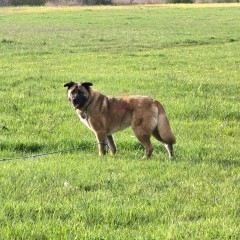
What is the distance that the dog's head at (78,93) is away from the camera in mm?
8438

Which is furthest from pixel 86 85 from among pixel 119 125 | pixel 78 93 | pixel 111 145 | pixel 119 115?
pixel 111 145

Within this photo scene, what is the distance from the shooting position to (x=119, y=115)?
855cm

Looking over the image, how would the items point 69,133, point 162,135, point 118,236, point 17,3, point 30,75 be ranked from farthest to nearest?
point 17,3 < point 30,75 < point 69,133 < point 162,135 < point 118,236

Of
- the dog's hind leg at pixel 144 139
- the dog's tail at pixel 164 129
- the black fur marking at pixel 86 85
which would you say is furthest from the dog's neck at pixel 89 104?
the dog's tail at pixel 164 129

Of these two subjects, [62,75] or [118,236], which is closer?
[118,236]

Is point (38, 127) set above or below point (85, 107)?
below

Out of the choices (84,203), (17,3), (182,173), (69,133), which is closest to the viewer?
(84,203)

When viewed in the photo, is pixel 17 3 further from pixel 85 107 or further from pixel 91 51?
pixel 85 107

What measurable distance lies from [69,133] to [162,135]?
6.97 feet

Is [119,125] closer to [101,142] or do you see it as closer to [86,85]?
[101,142]

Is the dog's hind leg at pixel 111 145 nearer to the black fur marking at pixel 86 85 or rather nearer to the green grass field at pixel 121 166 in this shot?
the green grass field at pixel 121 166

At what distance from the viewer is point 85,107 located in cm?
860

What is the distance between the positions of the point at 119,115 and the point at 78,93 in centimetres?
76

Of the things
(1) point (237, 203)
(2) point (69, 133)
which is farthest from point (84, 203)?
(2) point (69, 133)
